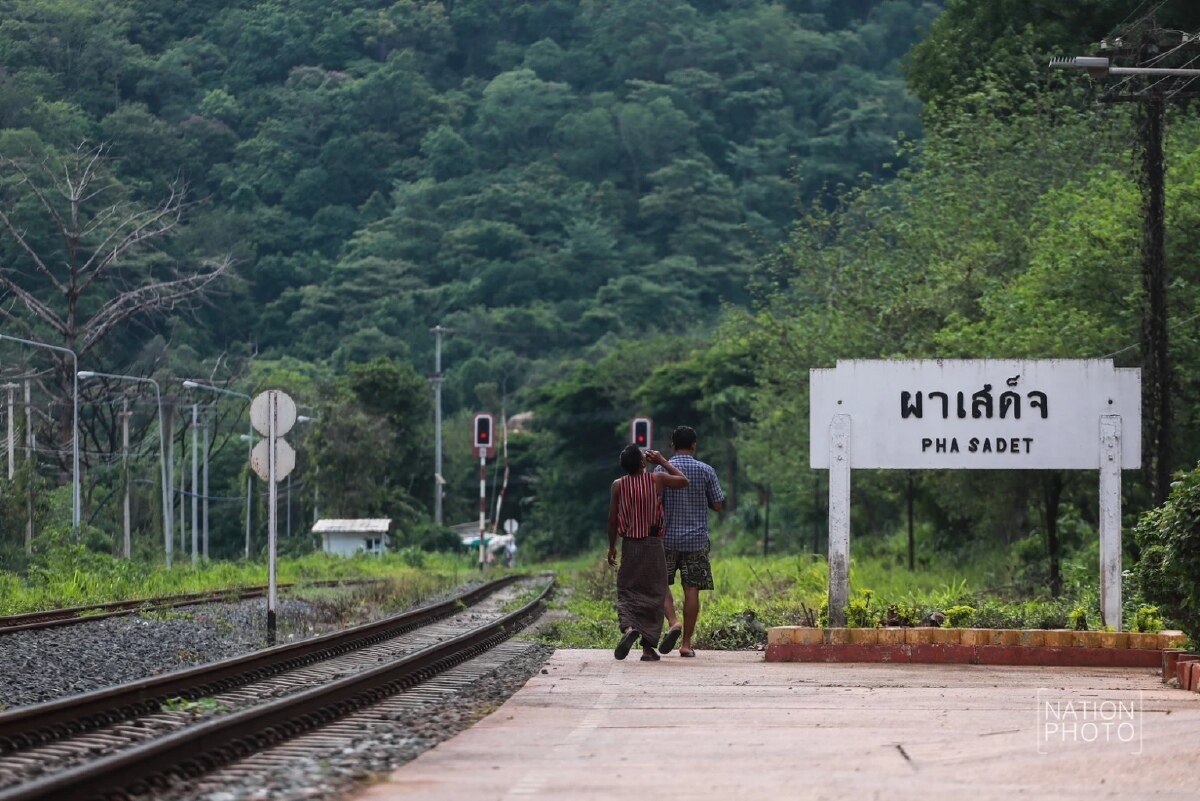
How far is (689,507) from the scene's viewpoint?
1410 centimetres

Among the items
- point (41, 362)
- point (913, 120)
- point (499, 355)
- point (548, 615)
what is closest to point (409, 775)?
point (548, 615)

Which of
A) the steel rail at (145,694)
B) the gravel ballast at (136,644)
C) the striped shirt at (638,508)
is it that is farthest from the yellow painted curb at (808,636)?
the gravel ballast at (136,644)

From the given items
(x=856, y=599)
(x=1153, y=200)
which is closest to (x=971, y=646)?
(x=856, y=599)

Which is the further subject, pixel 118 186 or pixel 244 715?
pixel 118 186

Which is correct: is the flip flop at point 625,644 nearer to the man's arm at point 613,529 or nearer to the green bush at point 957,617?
the man's arm at point 613,529

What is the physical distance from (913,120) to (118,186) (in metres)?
48.9

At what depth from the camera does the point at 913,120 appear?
107m

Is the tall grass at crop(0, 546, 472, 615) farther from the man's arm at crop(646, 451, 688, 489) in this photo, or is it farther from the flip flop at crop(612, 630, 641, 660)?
the man's arm at crop(646, 451, 688, 489)

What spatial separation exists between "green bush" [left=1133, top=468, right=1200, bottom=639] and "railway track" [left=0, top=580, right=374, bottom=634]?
11.3 metres

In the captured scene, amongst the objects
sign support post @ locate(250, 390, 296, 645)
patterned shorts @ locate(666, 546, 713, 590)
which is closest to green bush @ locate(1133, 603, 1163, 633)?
patterned shorts @ locate(666, 546, 713, 590)

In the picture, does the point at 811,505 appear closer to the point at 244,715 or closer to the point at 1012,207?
the point at 1012,207

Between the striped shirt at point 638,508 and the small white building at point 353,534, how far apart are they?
4760 centimetres

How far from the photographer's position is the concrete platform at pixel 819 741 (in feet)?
23.3

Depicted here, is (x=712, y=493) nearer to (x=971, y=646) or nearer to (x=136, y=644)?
(x=971, y=646)
